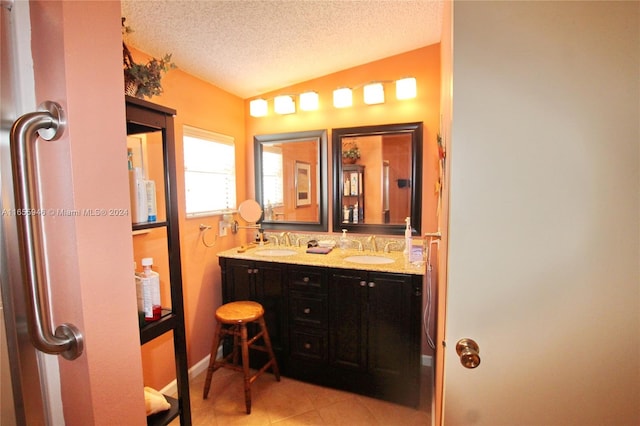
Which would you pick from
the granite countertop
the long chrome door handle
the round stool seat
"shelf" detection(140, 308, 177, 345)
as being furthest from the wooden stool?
the long chrome door handle

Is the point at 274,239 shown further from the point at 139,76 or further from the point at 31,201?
the point at 31,201

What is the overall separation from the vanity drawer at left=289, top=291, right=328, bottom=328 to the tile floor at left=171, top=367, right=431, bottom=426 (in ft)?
1.55

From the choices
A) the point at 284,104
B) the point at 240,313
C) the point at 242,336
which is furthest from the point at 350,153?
the point at 242,336

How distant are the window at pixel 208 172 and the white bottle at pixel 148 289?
1096mm

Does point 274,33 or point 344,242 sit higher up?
point 274,33

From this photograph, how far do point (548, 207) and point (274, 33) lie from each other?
1.67 meters

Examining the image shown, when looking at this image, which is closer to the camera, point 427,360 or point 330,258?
point 330,258

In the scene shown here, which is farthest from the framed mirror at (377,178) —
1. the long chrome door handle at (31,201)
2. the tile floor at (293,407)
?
the long chrome door handle at (31,201)

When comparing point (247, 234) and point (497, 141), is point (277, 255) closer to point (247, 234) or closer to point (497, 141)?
point (247, 234)

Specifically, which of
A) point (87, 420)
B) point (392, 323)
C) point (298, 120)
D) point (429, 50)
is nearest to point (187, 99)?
point (298, 120)

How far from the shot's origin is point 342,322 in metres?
2.02

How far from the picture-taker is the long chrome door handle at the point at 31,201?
2.06 ft

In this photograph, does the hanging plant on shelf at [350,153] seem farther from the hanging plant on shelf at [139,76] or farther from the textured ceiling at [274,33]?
the hanging plant on shelf at [139,76]

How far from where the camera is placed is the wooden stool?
1.89 m
